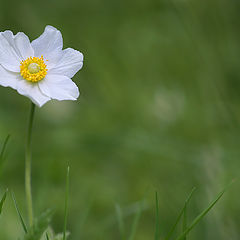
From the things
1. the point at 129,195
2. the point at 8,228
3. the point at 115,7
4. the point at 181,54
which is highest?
the point at 115,7

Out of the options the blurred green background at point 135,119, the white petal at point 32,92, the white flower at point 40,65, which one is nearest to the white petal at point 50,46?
the white flower at point 40,65

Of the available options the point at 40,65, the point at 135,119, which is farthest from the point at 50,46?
the point at 135,119

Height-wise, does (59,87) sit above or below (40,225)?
above

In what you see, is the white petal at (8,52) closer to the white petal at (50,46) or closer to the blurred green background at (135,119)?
the white petal at (50,46)

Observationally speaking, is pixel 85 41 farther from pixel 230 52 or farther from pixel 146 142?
pixel 146 142

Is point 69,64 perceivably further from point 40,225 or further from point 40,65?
point 40,225

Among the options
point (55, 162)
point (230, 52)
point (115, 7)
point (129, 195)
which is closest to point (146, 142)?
point (129, 195)
